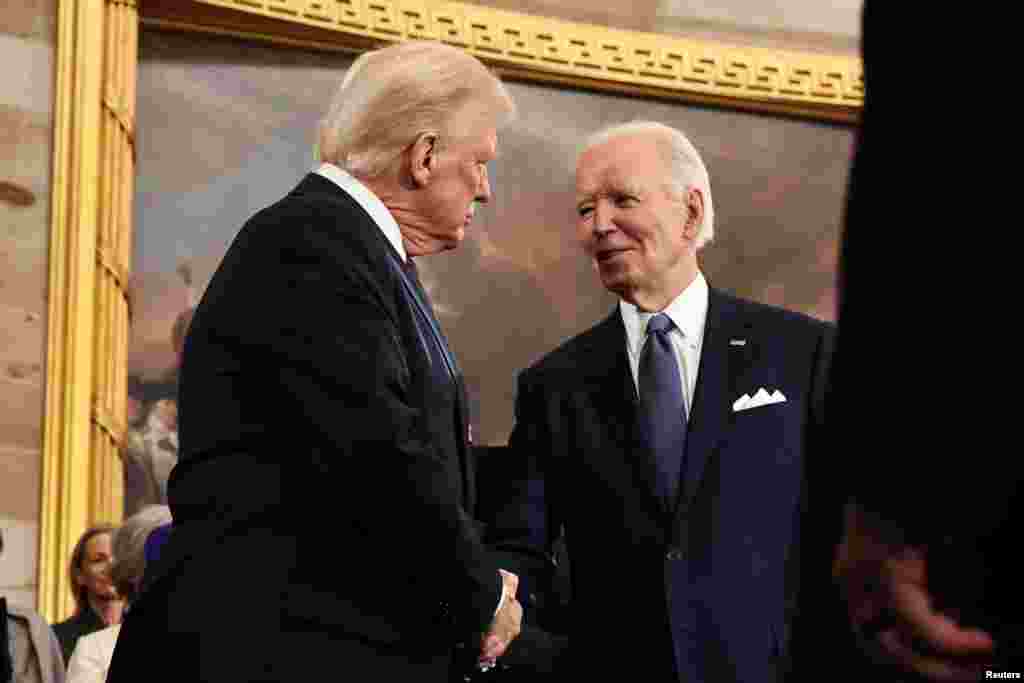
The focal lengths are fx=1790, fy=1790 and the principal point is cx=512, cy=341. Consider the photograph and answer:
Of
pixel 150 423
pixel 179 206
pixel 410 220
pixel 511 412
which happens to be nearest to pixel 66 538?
pixel 150 423

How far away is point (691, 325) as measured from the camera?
3932 millimetres

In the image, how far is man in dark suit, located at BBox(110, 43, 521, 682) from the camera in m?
2.67

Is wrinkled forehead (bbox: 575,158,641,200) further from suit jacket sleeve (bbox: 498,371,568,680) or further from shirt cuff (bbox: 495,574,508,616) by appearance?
shirt cuff (bbox: 495,574,508,616)

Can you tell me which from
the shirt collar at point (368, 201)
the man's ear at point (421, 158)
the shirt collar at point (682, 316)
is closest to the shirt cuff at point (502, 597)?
the shirt collar at point (368, 201)

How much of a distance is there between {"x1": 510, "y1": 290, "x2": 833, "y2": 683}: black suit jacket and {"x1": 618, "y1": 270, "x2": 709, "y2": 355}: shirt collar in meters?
0.03

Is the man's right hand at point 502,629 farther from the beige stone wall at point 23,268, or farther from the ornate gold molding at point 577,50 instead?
the ornate gold molding at point 577,50

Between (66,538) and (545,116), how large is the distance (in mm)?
3460

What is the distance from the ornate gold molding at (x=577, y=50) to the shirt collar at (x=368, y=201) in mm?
5364

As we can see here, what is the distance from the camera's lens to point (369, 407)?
272 cm

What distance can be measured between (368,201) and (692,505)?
3.30ft

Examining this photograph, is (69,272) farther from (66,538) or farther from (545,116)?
(545,116)

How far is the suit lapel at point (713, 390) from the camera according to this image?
12.0ft

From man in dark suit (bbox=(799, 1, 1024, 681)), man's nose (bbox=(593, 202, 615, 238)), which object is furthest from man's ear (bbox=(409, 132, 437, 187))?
man in dark suit (bbox=(799, 1, 1024, 681))

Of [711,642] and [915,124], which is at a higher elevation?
[915,124]
